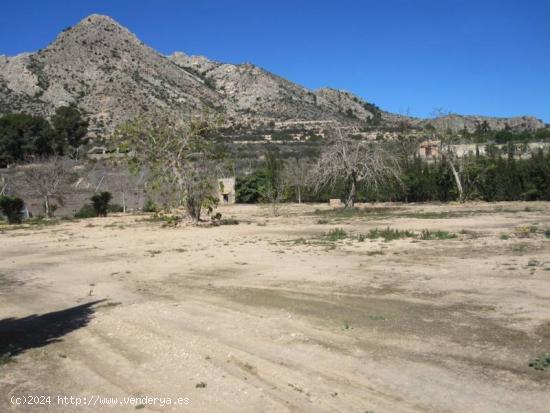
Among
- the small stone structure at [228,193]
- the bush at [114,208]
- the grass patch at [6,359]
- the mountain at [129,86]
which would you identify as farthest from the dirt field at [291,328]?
the mountain at [129,86]

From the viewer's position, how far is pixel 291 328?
22.6 feet

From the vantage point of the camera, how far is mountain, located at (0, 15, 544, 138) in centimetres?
6956

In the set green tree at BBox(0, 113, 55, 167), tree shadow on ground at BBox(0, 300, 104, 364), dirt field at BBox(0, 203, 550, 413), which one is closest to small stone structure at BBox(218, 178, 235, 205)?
green tree at BBox(0, 113, 55, 167)

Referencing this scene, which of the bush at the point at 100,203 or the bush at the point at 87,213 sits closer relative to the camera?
the bush at the point at 87,213

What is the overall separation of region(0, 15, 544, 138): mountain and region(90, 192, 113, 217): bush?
28768mm

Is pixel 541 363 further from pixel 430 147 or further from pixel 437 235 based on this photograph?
pixel 430 147

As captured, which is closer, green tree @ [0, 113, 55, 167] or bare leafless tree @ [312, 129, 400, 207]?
bare leafless tree @ [312, 129, 400, 207]

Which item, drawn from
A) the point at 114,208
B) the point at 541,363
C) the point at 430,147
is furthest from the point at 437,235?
the point at 430,147

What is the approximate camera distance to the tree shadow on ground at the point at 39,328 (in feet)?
21.4

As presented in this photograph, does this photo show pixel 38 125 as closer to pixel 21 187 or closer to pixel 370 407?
pixel 21 187

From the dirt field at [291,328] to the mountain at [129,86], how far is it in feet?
167

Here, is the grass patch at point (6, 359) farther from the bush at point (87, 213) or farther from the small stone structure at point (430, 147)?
the small stone structure at point (430, 147)

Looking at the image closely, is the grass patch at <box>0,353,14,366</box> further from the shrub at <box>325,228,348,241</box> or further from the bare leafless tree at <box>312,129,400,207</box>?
the bare leafless tree at <box>312,129,400,207</box>

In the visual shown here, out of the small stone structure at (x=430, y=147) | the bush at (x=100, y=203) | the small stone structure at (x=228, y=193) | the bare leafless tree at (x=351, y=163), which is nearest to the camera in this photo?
the bare leafless tree at (x=351, y=163)
